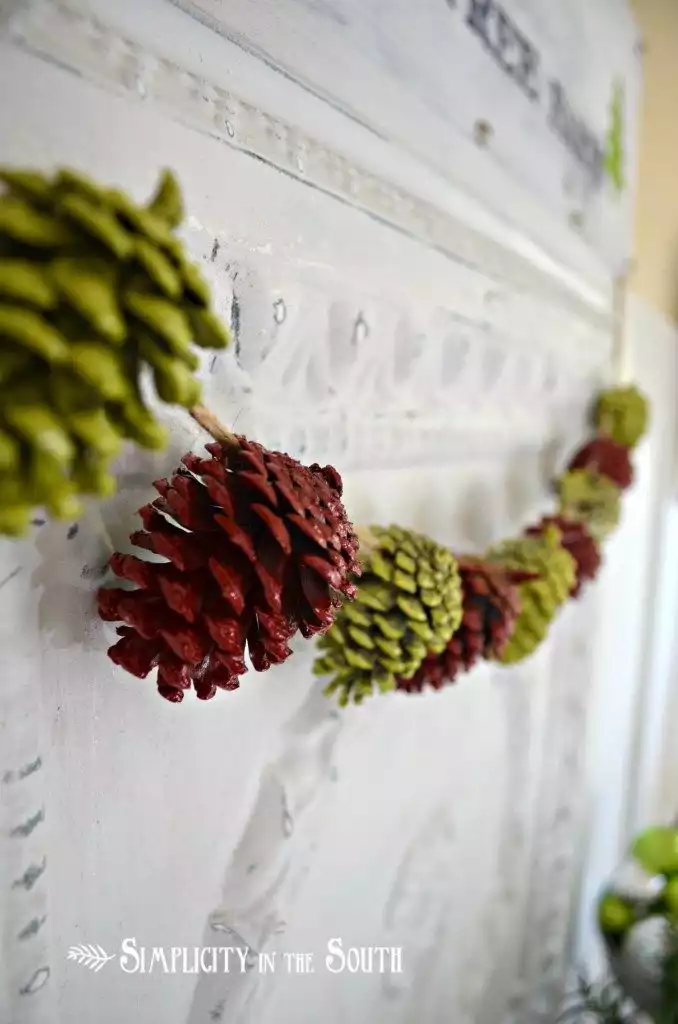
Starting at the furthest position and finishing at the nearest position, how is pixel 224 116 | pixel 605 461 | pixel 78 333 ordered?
pixel 605 461
pixel 224 116
pixel 78 333

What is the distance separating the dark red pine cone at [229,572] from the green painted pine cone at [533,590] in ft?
0.77

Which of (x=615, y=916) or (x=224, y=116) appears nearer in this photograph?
(x=224, y=116)

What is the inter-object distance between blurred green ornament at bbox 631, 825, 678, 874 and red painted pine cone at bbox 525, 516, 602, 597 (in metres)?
0.46

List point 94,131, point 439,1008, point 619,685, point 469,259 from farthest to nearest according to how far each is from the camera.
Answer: point 619,685 < point 439,1008 < point 469,259 < point 94,131

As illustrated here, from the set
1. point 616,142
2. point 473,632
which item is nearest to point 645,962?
point 473,632

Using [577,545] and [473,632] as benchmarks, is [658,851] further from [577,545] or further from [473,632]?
[473,632]

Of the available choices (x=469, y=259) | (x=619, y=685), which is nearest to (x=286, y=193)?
(x=469, y=259)

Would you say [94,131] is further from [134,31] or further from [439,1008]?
[439,1008]

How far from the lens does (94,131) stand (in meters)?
0.25

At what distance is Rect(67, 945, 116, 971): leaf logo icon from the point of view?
0.30 meters

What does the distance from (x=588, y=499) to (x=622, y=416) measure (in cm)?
14

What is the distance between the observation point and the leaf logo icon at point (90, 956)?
30cm

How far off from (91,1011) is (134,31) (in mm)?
396

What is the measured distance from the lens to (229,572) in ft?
0.78
